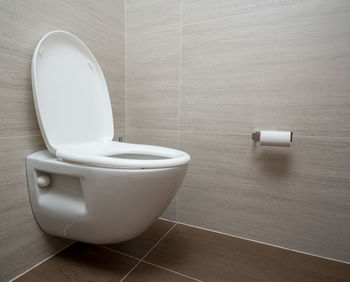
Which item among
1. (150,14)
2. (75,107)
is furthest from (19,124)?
(150,14)

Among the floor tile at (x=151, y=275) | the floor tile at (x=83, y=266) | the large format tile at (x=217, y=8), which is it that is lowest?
the floor tile at (x=151, y=275)

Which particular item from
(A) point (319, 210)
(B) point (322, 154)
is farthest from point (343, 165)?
(A) point (319, 210)

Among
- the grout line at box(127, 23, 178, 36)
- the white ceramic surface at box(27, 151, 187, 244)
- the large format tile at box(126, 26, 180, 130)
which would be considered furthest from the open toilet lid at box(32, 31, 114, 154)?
the grout line at box(127, 23, 178, 36)

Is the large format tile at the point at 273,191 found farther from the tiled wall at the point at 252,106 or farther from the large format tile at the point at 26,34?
the large format tile at the point at 26,34

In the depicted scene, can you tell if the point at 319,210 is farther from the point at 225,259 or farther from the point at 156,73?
the point at 156,73

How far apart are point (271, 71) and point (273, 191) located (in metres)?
0.49

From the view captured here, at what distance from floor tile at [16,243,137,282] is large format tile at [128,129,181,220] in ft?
1.11

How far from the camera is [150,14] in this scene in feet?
3.33

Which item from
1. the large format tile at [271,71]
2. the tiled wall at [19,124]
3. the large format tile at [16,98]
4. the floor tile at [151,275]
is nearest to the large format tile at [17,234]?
the tiled wall at [19,124]

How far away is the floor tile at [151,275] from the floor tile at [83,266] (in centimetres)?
3

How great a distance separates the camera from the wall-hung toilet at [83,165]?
0.53 meters

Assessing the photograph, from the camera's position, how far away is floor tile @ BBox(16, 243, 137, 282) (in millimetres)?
671

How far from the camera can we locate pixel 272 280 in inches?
27.1

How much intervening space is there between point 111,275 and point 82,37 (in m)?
0.92
